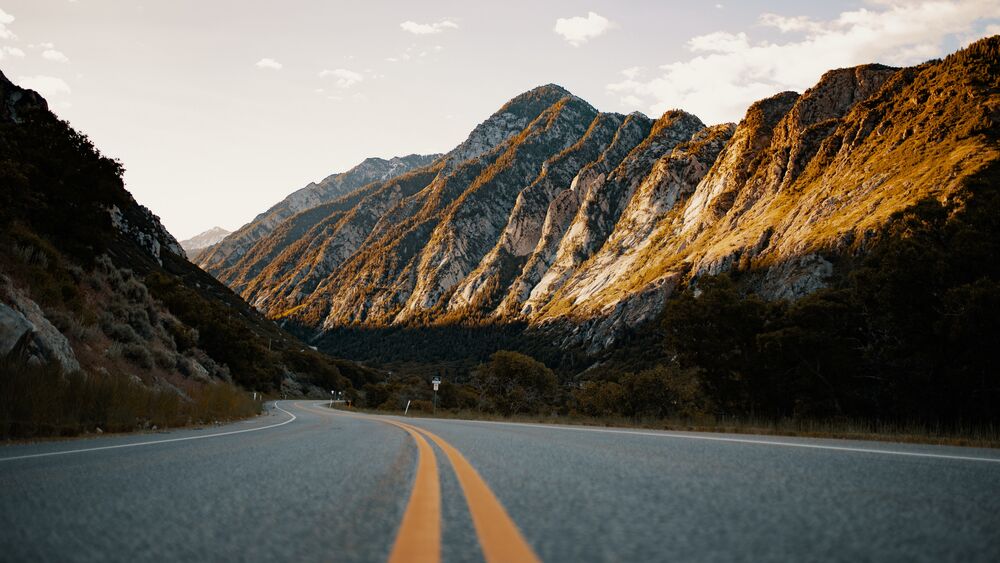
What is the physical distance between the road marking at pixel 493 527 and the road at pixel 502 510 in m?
0.01

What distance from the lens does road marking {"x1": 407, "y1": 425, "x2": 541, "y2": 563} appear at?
2068mm

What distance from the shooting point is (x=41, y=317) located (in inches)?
527

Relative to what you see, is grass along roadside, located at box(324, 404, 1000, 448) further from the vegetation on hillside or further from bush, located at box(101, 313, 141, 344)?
bush, located at box(101, 313, 141, 344)

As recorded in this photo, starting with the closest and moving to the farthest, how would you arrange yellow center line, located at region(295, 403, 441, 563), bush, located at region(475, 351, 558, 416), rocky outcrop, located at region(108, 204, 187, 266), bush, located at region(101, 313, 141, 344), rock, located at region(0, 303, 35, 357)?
yellow center line, located at region(295, 403, 441, 563)
rock, located at region(0, 303, 35, 357)
bush, located at region(101, 313, 141, 344)
bush, located at region(475, 351, 558, 416)
rocky outcrop, located at region(108, 204, 187, 266)

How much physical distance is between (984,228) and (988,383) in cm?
628

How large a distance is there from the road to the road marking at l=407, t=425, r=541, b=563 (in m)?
0.01

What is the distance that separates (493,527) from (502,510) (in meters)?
0.42

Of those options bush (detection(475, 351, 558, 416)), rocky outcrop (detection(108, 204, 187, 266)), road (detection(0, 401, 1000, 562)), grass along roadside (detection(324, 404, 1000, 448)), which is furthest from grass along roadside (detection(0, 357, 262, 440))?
rocky outcrop (detection(108, 204, 187, 266))

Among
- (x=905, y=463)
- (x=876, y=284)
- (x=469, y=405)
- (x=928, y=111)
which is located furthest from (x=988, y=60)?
(x=905, y=463)

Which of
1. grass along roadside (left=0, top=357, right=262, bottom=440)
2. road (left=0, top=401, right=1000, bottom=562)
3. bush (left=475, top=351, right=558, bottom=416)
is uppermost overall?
road (left=0, top=401, right=1000, bottom=562)

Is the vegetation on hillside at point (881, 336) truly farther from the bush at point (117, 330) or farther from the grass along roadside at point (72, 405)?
the bush at point (117, 330)

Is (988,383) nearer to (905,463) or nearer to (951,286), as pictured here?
(951,286)

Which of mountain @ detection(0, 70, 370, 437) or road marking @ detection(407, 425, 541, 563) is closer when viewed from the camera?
road marking @ detection(407, 425, 541, 563)

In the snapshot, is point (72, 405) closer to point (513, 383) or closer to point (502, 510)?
point (502, 510)
